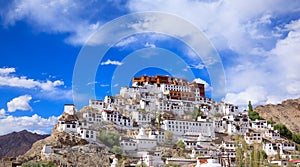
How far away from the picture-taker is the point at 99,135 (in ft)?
129

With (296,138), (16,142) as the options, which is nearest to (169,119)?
(296,138)

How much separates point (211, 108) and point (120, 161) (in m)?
20.3

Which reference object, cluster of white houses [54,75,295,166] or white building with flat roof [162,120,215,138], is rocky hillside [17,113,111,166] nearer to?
cluster of white houses [54,75,295,166]

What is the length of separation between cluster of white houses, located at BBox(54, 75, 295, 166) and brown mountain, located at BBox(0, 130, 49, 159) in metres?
42.0

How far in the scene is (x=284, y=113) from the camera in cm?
7456

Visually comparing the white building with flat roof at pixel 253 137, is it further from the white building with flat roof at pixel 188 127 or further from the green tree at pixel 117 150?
the green tree at pixel 117 150

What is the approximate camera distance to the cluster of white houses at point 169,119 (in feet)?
131

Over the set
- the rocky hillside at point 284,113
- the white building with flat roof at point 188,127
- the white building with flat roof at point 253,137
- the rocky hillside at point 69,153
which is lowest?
the rocky hillside at point 69,153

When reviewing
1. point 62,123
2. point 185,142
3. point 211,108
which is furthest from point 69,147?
point 211,108

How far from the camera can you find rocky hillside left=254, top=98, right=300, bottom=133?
68.9m

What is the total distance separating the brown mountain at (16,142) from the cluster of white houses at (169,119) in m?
42.0

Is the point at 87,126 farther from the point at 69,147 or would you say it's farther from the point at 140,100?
the point at 140,100

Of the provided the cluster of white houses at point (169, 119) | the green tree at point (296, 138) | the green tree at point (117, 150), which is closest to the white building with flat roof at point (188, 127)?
the cluster of white houses at point (169, 119)

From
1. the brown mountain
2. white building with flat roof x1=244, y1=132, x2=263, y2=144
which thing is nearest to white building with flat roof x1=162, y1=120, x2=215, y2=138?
white building with flat roof x1=244, y1=132, x2=263, y2=144
